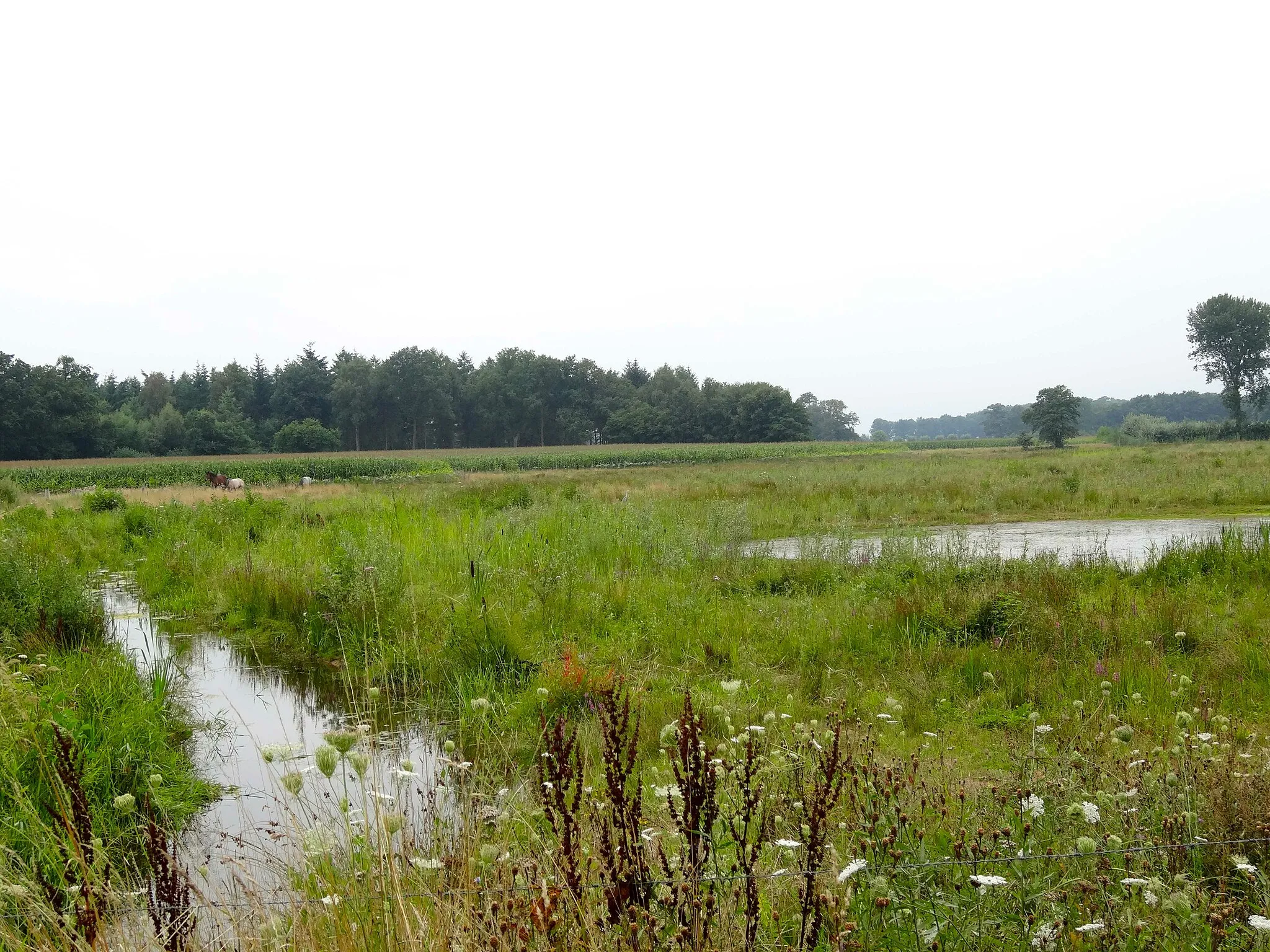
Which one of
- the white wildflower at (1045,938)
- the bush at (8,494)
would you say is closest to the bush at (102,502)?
the bush at (8,494)

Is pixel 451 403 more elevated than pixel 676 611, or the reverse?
pixel 451 403

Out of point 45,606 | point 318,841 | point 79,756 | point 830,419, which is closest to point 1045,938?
point 318,841

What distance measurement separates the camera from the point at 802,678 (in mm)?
6160

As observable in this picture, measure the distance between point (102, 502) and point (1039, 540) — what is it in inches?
826

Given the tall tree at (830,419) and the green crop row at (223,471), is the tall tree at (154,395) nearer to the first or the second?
the green crop row at (223,471)

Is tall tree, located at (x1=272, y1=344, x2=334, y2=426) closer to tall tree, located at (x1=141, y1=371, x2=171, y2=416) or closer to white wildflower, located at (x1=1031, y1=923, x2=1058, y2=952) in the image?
tall tree, located at (x1=141, y1=371, x2=171, y2=416)

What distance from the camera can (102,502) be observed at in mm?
20047

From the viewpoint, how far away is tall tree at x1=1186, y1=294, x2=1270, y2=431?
75.2 metres

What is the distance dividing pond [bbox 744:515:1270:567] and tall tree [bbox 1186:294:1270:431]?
74.1 meters

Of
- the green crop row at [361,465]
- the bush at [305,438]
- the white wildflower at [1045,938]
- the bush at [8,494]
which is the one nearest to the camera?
the white wildflower at [1045,938]

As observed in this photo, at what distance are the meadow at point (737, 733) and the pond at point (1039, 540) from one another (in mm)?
365

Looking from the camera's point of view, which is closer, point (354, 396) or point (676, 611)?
point (676, 611)

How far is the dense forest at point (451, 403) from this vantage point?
305 ft

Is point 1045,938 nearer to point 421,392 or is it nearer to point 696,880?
point 696,880
